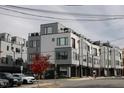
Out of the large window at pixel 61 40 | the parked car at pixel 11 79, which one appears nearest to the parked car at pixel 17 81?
the parked car at pixel 11 79

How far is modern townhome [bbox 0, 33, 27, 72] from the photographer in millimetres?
25750

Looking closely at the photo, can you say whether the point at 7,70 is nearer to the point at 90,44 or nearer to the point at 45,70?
the point at 45,70

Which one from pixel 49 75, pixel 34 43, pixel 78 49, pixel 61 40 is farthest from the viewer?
pixel 78 49

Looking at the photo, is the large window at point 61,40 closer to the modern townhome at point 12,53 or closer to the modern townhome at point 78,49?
the modern townhome at point 78,49

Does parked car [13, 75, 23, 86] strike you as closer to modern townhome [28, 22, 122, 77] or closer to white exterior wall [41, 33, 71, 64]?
modern townhome [28, 22, 122, 77]

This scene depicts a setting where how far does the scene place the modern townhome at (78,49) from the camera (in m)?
25.4

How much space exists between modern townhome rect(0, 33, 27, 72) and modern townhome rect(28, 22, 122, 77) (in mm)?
843

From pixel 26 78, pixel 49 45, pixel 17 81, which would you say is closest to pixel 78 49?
pixel 49 45

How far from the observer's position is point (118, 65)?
2775cm

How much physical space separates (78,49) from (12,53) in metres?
6.05

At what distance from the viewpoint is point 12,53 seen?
91.4 ft

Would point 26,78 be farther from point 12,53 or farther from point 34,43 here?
point 34,43

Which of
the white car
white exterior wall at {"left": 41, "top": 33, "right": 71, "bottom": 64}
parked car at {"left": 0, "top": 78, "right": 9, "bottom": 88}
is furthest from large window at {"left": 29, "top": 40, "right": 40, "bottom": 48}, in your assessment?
parked car at {"left": 0, "top": 78, "right": 9, "bottom": 88}
